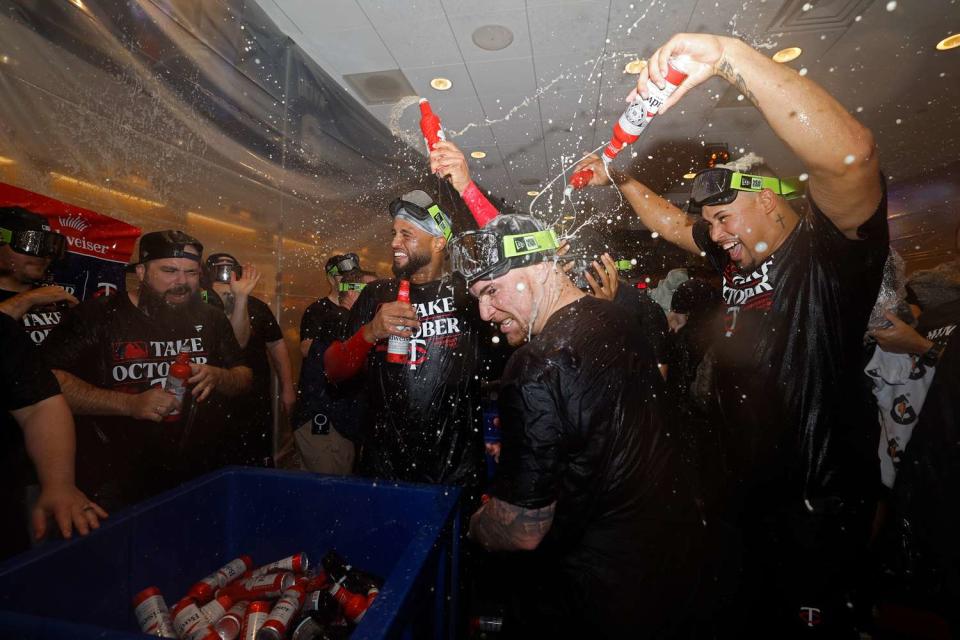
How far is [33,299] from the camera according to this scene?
2938 millimetres

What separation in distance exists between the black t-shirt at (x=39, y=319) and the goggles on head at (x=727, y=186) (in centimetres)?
464

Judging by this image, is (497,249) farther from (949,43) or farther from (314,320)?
(949,43)

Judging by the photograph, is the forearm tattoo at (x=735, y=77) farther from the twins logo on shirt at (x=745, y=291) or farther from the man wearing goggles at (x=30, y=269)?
the man wearing goggles at (x=30, y=269)

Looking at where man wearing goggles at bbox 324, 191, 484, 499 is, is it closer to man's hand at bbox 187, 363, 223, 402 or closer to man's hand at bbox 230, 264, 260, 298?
man's hand at bbox 187, 363, 223, 402

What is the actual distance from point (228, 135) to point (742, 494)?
14.8 feet

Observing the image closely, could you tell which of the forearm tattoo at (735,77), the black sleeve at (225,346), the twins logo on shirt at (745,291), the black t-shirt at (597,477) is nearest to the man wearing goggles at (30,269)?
the black sleeve at (225,346)

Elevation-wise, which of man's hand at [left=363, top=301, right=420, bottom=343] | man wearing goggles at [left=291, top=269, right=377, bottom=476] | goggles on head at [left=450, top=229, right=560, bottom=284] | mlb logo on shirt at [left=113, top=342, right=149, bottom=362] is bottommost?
man wearing goggles at [left=291, top=269, right=377, bottom=476]

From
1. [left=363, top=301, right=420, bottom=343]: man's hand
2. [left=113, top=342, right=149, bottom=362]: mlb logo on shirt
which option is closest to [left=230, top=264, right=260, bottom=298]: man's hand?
[left=113, top=342, right=149, bottom=362]: mlb logo on shirt

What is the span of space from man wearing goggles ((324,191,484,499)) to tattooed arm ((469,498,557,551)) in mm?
1128

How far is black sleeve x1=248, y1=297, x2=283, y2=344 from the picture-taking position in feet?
14.4

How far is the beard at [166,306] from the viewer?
126 inches

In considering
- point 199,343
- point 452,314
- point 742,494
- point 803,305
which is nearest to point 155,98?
point 199,343

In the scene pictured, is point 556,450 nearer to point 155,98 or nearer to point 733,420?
point 733,420

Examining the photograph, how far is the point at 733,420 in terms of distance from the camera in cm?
240
